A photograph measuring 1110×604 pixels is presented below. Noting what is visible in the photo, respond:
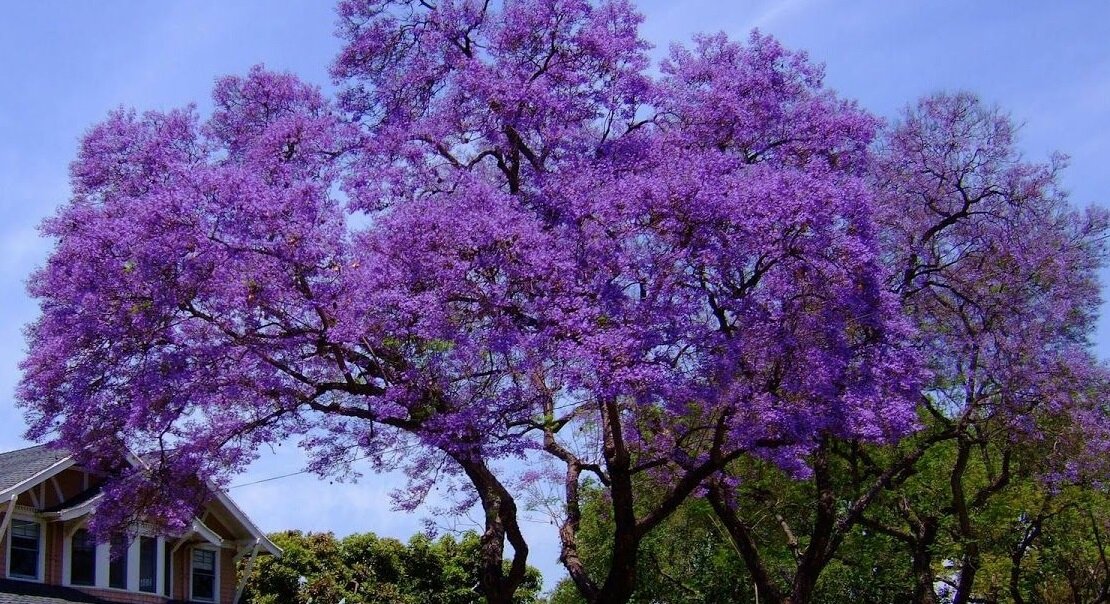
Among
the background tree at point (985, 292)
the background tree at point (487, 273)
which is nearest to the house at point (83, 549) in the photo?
the background tree at point (487, 273)

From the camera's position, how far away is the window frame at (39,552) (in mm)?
23453

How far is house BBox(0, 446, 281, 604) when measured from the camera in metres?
23.6

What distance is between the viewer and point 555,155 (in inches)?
728

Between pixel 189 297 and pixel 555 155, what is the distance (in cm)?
534

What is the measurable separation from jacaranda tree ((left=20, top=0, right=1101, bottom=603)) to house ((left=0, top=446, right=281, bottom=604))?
4.90m

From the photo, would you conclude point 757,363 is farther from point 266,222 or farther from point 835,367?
point 266,222

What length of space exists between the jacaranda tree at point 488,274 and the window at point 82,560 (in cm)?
598

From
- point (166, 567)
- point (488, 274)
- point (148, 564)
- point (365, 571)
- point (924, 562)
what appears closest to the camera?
point (488, 274)

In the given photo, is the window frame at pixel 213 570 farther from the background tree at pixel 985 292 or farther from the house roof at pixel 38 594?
the background tree at pixel 985 292

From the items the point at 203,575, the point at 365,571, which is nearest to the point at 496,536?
the point at 203,575

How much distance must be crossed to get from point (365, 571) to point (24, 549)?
13197mm

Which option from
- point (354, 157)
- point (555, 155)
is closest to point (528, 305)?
point (555, 155)

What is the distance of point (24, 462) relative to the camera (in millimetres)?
25922

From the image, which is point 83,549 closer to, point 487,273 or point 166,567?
point 166,567
